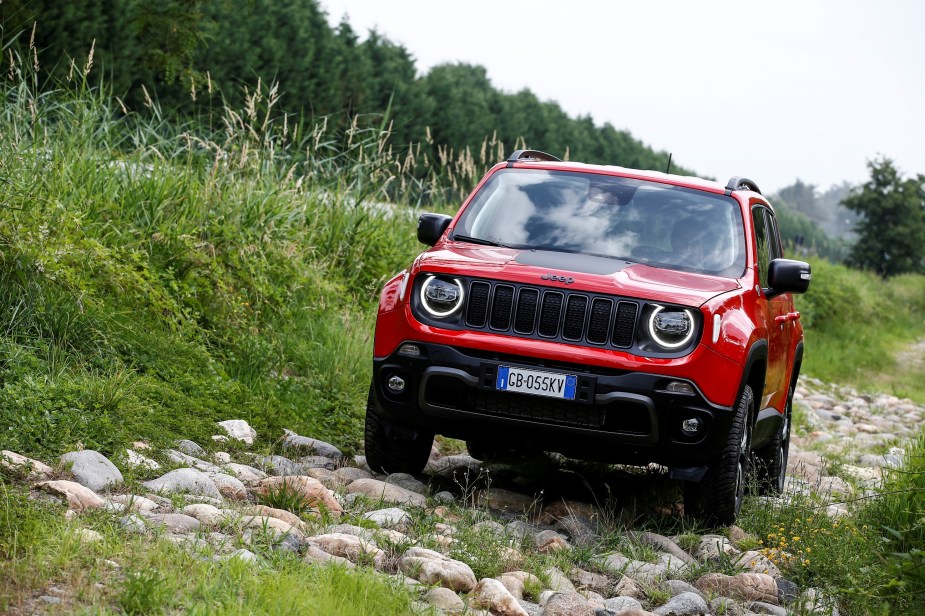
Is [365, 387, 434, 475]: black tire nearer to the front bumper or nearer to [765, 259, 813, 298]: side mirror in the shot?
the front bumper

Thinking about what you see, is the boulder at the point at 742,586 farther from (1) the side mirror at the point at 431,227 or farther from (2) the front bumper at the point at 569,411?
(1) the side mirror at the point at 431,227

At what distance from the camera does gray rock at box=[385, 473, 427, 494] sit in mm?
6704

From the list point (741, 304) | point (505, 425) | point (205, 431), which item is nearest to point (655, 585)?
point (505, 425)

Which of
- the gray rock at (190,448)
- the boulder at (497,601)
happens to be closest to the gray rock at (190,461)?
the gray rock at (190,448)

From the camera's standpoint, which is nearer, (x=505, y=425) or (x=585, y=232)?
(x=505, y=425)

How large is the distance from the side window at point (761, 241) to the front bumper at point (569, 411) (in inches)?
57.1

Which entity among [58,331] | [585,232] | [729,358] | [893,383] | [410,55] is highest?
[410,55]

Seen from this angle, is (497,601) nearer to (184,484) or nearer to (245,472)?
(184,484)

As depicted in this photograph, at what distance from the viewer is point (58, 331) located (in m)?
7.07

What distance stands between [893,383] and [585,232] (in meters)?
13.1

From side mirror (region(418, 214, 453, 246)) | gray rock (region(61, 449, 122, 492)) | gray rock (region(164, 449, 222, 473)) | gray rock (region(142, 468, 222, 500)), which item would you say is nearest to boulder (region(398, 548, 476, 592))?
gray rock (region(142, 468, 222, 500))

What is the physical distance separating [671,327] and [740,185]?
82.7 inches

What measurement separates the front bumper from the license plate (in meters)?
0.03

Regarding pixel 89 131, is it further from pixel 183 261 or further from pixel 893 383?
pixel 893 383
